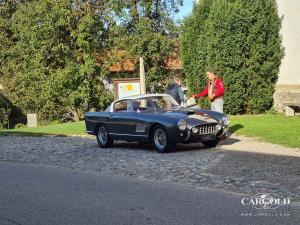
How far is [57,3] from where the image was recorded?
103ft

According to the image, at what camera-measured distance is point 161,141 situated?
12758 millimetres

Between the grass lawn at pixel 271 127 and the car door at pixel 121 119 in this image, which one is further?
the car door at pixel 121 119

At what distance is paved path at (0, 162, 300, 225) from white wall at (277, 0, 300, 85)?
14.3 meters

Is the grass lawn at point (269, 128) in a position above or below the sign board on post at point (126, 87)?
below

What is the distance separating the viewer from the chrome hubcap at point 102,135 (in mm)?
14617

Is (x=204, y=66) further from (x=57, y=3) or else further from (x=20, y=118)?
(x=20, y=118)

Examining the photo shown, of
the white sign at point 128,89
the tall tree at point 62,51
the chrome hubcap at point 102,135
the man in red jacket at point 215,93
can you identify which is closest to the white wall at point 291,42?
the white sign at point 128,89

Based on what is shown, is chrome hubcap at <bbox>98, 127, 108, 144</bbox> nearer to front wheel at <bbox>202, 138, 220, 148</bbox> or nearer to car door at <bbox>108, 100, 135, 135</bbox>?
car door at <bbox>108, 100, 135, 135</bbox>

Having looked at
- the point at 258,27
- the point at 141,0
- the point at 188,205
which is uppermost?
the point at 141,0

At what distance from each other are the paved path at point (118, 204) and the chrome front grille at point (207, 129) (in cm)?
328

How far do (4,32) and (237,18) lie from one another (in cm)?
2497

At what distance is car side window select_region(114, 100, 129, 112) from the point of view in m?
14.2

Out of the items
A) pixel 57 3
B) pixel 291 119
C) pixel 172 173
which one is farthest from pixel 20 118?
pixel 172 173

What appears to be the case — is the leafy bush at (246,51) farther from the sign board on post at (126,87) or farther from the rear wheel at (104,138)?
the rear wheel at (104,138)
